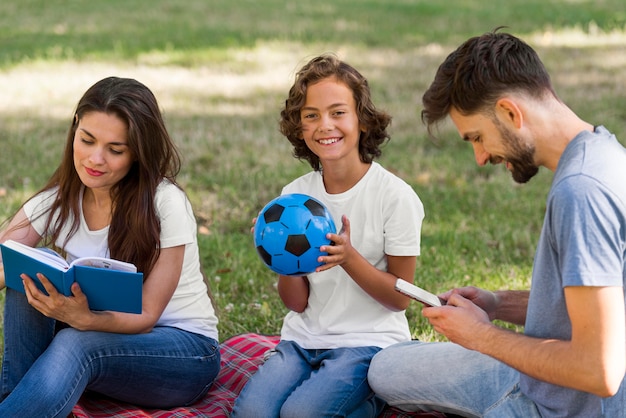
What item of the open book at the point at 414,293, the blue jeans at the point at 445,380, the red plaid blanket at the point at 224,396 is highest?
Result: the open book at the point at 414,293

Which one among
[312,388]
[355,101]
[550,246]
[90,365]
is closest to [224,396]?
[312,388]

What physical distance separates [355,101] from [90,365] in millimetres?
1572

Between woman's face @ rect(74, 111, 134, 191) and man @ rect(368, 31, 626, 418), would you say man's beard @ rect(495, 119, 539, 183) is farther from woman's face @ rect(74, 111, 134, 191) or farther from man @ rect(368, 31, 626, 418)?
woman's face @ rect(74, 111, 134, 191)

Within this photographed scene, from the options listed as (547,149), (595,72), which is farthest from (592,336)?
(595,72)

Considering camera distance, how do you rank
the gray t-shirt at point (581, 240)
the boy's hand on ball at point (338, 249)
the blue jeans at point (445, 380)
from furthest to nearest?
the boy's hand on ball at point (338, 249)
the blue jeans at point (445, 380)
the gray t-shirt at point (581, 240)

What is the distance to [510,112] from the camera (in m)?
2.90

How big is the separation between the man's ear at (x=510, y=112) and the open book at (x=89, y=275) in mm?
1429

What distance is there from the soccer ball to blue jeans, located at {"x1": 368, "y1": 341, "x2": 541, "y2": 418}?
0.52 meters

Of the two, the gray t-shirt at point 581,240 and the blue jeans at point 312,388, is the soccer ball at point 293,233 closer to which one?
the blue jeans at point 312,388

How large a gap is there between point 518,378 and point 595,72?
807 cm

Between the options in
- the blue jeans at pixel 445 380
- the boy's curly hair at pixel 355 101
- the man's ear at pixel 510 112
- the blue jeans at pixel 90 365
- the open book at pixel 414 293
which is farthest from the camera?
the boy's curly hair at pixel 355 101

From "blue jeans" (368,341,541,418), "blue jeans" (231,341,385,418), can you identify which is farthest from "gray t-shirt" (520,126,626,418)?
"blue jeans" (231,341,385,418)

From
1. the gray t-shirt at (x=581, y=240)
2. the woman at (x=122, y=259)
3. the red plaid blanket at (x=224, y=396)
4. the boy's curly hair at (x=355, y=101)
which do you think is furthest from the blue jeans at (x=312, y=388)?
the gray t-shirt at (x=581, y=240)

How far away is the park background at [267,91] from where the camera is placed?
5977 mm
